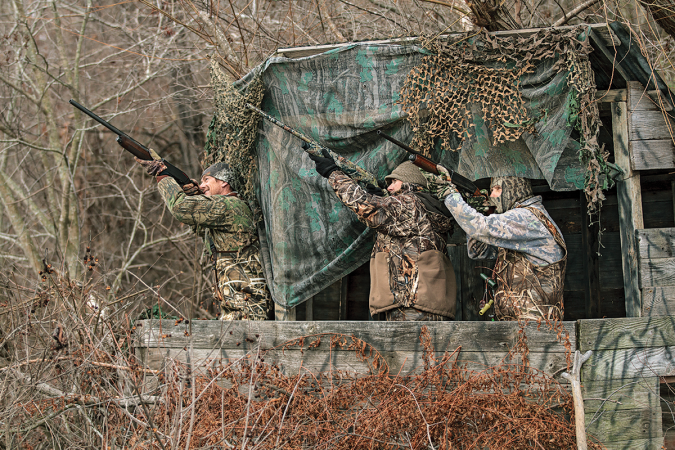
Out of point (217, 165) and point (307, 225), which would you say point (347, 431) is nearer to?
point (307, 225)

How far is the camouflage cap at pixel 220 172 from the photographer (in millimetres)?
6371

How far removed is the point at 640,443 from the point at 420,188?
97.3 inches

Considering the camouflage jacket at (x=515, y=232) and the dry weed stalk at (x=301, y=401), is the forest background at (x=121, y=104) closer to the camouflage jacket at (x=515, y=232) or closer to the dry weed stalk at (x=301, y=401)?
the dry weed stalk at (x=301, y=401)

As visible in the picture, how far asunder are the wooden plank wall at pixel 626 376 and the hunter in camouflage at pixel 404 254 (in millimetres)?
1191

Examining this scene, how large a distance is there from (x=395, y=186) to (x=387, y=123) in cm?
58

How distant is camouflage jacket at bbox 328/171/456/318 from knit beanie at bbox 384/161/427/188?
0.16m

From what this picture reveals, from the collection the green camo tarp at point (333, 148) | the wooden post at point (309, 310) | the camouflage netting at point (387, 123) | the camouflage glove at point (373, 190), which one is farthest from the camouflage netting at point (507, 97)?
the wooden post at point (309, 310)

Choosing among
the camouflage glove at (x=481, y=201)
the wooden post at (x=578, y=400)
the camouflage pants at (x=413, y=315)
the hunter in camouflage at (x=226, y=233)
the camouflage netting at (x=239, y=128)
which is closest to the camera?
the wooden post at (x=578, y=400)

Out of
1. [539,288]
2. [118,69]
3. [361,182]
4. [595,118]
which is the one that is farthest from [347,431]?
[118,69]

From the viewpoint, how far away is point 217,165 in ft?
21.1

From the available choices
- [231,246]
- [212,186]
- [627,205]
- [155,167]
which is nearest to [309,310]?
[231,246]

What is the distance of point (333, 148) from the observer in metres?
6.11

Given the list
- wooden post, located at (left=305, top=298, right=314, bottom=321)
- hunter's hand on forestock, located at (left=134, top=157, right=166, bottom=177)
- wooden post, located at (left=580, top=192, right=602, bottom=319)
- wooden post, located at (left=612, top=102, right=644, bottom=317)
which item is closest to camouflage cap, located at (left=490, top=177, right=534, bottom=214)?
wooden post, located at (left=612, top=102, right=644, bottom=317)

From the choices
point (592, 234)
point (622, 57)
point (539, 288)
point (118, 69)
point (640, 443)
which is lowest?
point (640, 443)
